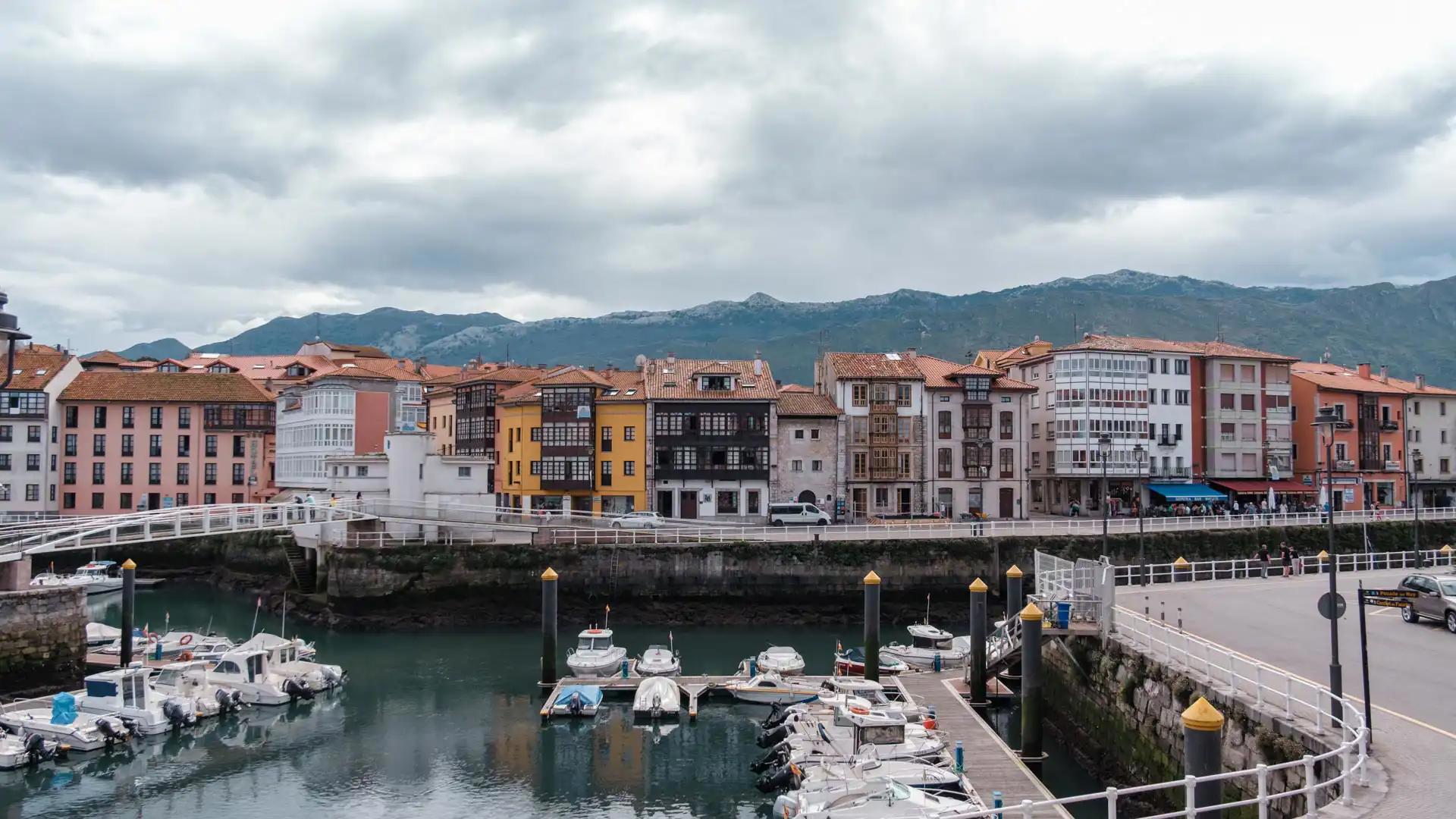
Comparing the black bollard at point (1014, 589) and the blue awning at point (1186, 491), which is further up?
the blue awning at point (1186, 491)

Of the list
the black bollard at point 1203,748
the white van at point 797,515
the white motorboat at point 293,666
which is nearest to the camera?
the black bollard at point 1203,748

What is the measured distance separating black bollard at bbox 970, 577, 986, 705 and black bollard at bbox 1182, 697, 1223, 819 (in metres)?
18.6

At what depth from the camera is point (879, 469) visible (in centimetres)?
7606

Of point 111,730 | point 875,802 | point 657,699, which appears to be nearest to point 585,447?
point 657,699

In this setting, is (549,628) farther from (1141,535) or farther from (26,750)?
(1141,535)

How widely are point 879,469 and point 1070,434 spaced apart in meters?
15.3

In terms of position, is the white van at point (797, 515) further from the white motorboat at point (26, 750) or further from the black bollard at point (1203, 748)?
the black bollard at point (1203, 748)

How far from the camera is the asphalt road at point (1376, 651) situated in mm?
17219

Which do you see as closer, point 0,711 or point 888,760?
point 888,760

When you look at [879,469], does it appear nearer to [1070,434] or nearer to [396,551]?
[1070,434]

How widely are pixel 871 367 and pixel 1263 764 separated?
5821 cm

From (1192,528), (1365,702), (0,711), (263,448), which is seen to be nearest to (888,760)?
(1365,702)

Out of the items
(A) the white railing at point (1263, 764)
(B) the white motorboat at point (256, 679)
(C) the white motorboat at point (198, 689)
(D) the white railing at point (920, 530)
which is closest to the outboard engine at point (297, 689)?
(B) the white motorboat at point (256, 679)

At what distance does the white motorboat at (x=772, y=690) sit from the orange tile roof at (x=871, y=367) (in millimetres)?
41013
